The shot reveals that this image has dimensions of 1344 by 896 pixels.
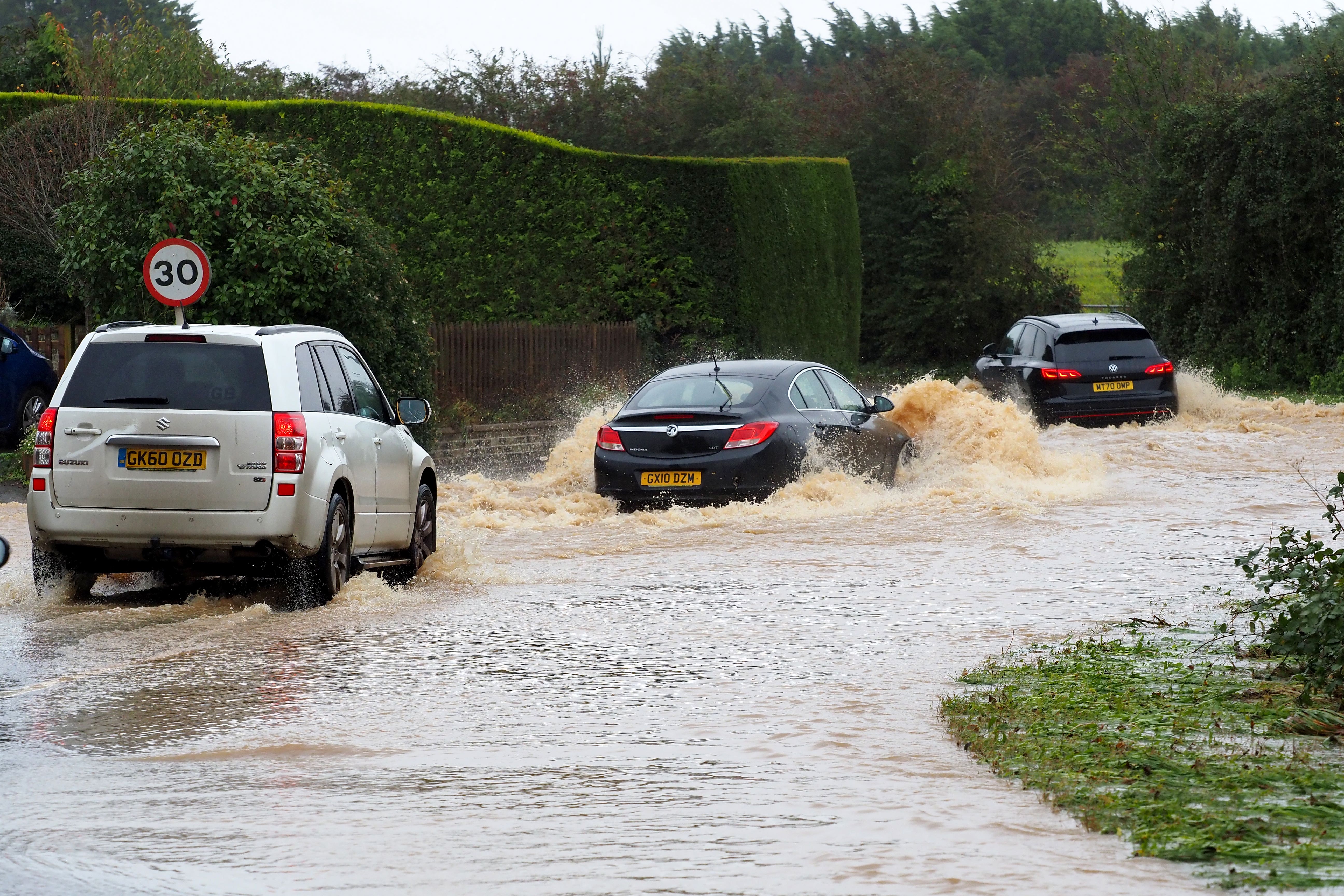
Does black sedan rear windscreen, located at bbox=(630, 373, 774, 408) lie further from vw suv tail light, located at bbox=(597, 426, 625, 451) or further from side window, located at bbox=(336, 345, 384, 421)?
side window, located at bbox=(336, 345, 384, 421)

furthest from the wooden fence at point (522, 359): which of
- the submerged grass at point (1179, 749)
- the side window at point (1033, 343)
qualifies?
the submerged grass at point (1179, 749)

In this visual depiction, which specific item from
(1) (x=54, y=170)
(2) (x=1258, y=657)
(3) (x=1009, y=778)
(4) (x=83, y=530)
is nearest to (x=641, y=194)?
(1) (x=54, y=170)

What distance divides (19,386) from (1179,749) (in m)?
16.1

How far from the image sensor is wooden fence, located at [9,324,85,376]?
20.7 metres

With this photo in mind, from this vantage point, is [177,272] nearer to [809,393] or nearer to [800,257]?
[809,393]

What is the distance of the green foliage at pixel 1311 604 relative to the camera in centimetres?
736

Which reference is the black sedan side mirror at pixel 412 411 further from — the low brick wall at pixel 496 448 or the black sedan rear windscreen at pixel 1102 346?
the black sedan rear windscreen at pixel 1102 346

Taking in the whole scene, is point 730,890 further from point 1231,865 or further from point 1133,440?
point 1133,440

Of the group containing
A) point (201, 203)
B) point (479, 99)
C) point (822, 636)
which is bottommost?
point (822, 636)

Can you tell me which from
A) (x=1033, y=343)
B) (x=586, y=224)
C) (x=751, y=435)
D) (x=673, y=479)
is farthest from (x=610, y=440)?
(x=586, y=224)

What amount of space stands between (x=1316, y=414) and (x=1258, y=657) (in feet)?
63.0

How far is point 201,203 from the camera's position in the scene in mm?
18094

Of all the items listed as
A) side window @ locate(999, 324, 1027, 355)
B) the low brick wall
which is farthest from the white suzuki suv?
side window @ locate(999, 324, 1027, 355)

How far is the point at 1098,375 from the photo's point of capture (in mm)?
23781
